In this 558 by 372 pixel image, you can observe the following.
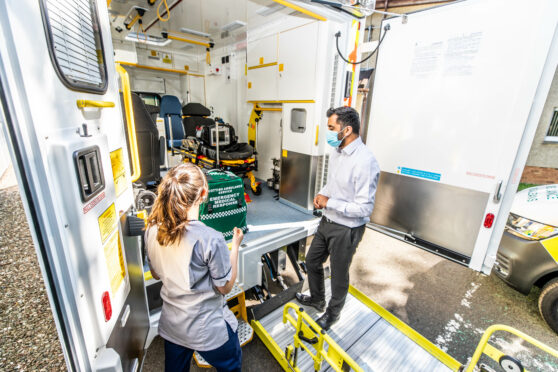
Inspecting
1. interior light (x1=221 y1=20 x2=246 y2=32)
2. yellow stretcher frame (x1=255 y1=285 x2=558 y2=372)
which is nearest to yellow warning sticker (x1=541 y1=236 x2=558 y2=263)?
yellow stretcher frame (x1=255 y1=285 x2=558 y2=372)

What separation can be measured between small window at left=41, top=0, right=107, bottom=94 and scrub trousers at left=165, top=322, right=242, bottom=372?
1411 mm

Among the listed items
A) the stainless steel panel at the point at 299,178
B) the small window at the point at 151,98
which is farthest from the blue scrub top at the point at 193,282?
the small window at the point at 151,98

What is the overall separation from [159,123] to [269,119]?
2.33 m

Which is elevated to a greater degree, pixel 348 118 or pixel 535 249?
pixel 348 118

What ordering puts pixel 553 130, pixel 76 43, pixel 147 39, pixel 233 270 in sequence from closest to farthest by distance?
pixel 76 43 → pixel 233 270 → pixel 147 39 → pixel 553 130

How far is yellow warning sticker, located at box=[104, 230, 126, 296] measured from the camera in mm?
1190

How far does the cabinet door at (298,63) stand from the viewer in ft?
11.3

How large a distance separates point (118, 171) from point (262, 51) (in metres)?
3.85

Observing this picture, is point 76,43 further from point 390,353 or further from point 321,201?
point 390,353

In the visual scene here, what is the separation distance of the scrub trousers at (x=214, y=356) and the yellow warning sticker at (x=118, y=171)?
2.99 feet

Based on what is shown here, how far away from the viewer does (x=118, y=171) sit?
137cm

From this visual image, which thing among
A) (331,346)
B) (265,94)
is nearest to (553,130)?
(265,94)

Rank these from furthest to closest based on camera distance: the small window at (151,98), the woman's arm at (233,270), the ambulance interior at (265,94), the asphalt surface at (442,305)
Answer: the small window at (151,98)
the ambulance interior at (265,94)
the asphalt surface at (442,305)
the woman's arm at (233,270)

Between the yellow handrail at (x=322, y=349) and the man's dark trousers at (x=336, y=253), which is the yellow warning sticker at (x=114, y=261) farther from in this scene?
the man's dark trousers at (x=336, y=253)
